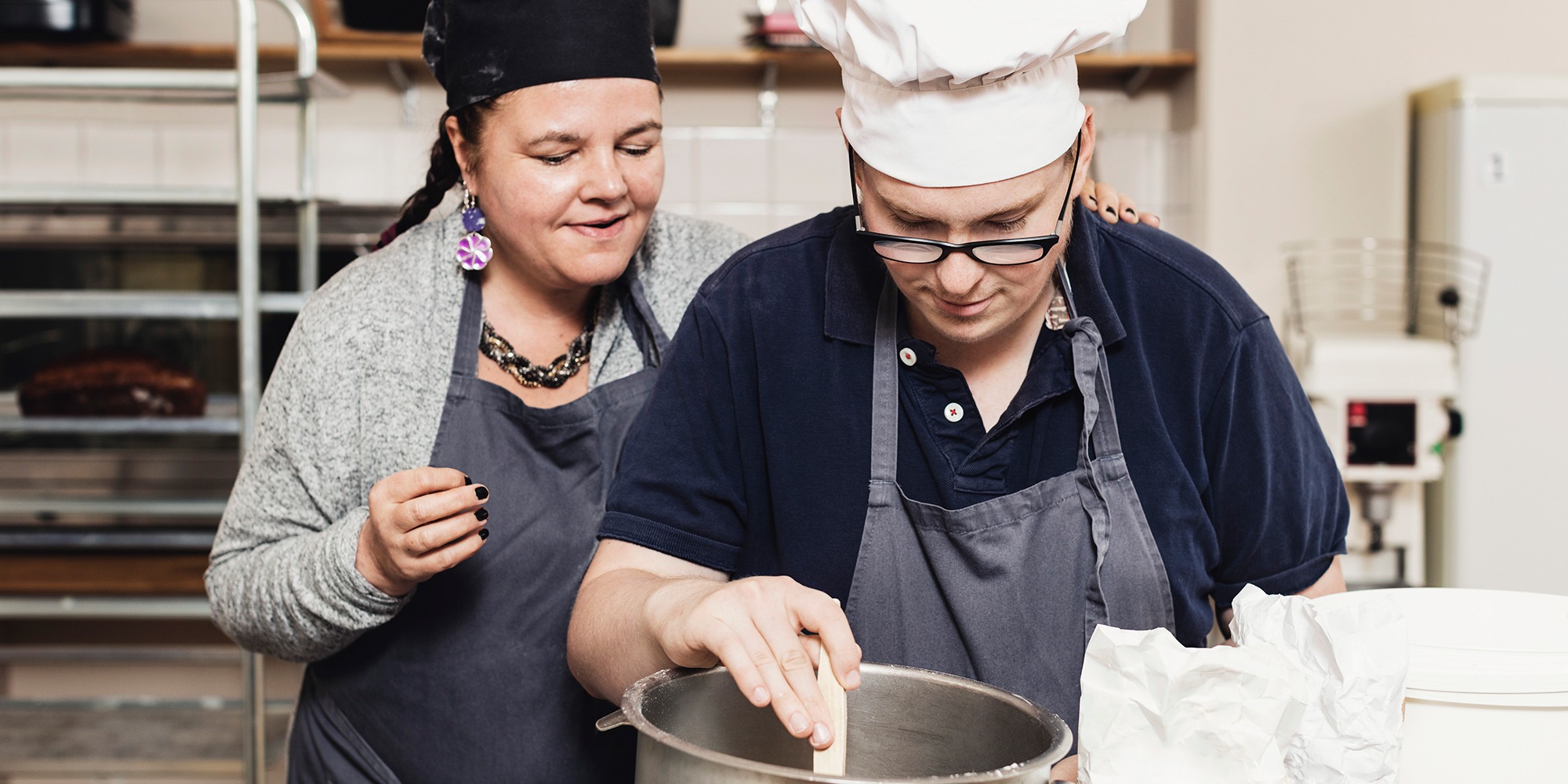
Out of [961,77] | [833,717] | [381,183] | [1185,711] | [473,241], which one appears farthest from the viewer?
[381,183]

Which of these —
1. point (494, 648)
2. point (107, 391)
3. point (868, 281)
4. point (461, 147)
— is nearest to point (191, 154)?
point (107, 391)

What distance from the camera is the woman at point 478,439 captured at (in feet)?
4.32

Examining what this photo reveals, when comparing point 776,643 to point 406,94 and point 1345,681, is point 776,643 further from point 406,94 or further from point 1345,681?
point 406,94

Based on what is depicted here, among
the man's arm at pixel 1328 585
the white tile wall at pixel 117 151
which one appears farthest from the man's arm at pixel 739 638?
the white tile wall at pixel 117 151

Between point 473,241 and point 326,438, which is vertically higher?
point 473,241

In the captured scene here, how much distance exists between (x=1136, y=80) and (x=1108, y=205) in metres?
2.33

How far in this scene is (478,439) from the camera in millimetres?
1356

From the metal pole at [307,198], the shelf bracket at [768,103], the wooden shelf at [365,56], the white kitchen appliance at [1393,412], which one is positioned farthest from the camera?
the shelf bracket at [768,103]

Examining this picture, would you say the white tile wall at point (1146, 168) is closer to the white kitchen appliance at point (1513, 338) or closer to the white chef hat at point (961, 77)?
the white kitchen appliance at point (1513, 338)

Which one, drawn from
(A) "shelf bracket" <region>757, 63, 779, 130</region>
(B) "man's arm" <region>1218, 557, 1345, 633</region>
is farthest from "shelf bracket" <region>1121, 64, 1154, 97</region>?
(B) "man's arm" <region>1218, 557, 1345, 633</region>

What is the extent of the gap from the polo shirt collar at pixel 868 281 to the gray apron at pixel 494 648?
38 cm

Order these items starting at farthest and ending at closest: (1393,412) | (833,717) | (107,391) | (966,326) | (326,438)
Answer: (1393,412), (107,391), (326,438), (966,326), (833,717)

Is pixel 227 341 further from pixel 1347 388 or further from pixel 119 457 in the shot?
pixel 1347 388

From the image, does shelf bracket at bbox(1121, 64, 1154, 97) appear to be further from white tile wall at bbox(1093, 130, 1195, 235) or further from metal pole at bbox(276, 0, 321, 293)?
metal pole at bbox(276, 0, 321, 293)
